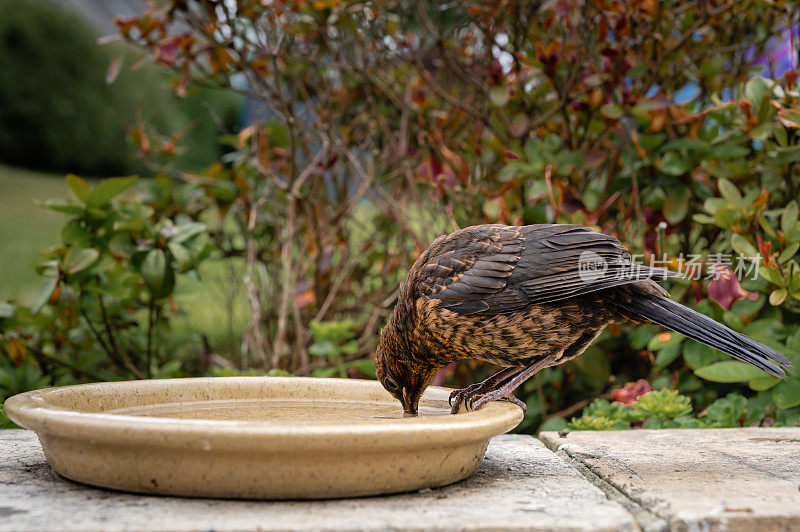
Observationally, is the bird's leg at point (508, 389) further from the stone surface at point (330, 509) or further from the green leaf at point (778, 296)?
the green leaf at point (778, 296)

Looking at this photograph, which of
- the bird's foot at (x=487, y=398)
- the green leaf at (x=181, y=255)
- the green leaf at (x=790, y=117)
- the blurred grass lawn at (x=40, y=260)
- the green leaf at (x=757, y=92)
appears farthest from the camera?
the blurred grass lawn at (x=40, y=260)

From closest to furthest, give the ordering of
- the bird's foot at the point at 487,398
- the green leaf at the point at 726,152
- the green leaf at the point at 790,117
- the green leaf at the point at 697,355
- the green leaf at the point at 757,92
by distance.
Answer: the bird's foot at the point at 487,398 → the green leaf at the point at 790,117 → the green leaf at the point at 697,355 → the green leaf at the point at 757,92 → the green leaf at the point at 726,152

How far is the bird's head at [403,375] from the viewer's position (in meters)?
2.55

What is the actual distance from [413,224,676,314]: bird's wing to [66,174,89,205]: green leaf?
1655 mm

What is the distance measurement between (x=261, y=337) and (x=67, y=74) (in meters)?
12.2

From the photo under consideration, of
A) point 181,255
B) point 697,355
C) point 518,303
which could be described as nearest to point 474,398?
point 518,303

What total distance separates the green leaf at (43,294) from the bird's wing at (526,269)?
5.58 ft

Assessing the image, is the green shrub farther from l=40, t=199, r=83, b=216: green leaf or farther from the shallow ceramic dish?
the shallow ceramic dish

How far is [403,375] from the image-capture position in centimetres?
257

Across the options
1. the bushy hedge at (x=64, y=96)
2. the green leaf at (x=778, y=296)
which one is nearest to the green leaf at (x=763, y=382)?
the green leaf at (x=778, y=296)

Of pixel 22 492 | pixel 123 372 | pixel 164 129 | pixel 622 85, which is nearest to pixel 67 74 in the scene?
pixel 164 129

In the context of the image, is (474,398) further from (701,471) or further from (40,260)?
(40,260)

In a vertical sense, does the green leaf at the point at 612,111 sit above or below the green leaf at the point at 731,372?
above

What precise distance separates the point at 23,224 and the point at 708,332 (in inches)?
481
